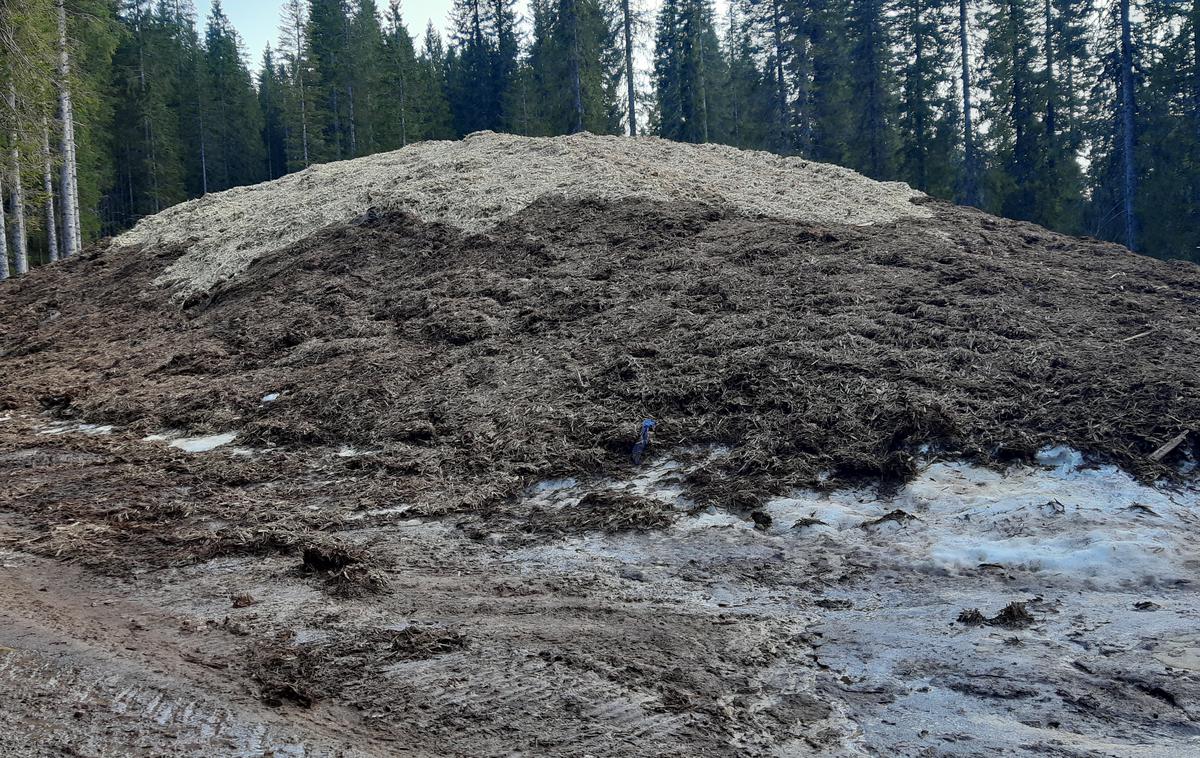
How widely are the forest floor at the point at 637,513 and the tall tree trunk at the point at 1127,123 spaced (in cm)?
1260

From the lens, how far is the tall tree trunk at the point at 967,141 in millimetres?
24266

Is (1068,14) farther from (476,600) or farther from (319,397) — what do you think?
(476,600)

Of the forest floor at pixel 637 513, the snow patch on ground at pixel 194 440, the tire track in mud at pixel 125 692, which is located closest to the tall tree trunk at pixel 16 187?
the forest floor at pixel 637 513

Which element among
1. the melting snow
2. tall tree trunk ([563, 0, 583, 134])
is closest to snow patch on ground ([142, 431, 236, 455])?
the melting snow

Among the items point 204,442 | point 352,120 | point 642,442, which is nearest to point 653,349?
point 642,442

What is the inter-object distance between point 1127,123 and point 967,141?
4660 mm

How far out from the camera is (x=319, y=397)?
24.0 ft

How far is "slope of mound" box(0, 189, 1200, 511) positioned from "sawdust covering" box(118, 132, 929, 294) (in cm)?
53

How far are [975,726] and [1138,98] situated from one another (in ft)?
85.1

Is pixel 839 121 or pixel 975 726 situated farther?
pixel 839 121

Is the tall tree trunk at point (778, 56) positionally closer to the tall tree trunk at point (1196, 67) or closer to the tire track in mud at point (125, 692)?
the tall tree trunk at point (1196, 67)

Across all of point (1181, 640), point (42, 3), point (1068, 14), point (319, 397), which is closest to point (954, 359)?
point (1181, 640)

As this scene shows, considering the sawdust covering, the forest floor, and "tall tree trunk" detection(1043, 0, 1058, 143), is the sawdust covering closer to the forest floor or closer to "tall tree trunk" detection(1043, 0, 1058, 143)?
the forest floor

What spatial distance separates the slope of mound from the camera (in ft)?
17.7
